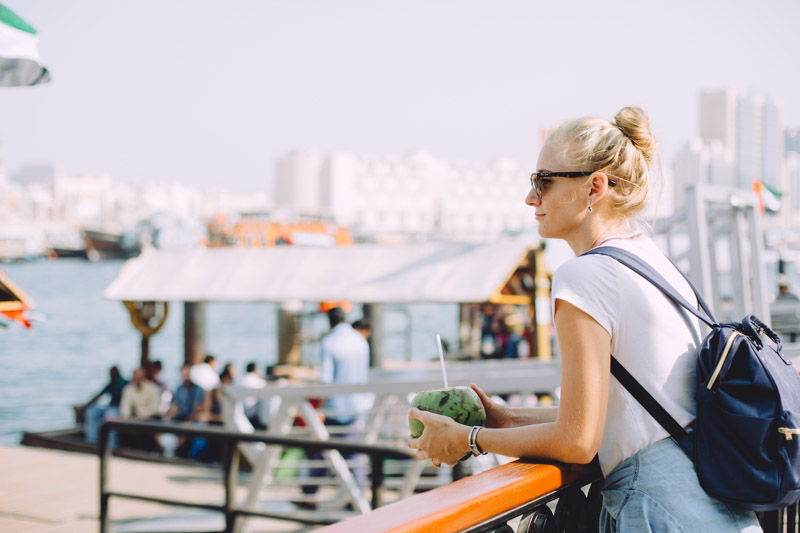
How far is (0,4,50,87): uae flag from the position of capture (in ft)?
13.4

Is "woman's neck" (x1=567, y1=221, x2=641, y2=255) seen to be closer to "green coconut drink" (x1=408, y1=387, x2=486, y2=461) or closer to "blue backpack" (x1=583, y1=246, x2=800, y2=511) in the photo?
"blue backpack" (x1=583, y1=246, x2=800, y2=511)

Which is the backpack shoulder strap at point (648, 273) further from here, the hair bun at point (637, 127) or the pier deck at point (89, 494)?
the pier deck at point (89, 494)

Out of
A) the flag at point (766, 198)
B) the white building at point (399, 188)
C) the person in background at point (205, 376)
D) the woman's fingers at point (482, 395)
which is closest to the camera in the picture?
the woman's fingers at point (482, 395)

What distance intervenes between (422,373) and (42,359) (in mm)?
34042

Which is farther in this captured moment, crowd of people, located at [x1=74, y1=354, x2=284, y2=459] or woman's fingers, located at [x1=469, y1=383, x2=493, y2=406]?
crowd of people, located at [x1=74, y1=354, x2=284, y2=459]

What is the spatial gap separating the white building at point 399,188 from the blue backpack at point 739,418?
122 metres

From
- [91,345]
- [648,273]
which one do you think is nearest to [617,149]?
[648,273]

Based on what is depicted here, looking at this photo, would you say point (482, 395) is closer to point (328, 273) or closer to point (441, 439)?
point (441, 439)

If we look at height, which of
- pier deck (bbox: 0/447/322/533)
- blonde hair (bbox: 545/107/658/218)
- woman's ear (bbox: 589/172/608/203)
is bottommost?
pier deck (bbox: 0/447/322/533)

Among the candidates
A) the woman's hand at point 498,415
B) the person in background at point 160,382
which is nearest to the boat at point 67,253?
the person in background at point 160,382

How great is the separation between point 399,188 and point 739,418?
478 ft

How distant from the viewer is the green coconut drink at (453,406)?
1.75 m

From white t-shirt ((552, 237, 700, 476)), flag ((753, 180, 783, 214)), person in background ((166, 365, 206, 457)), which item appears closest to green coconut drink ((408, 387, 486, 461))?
white t-shirt ((552, 237, 700, 476))

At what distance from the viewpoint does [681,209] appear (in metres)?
5.55
